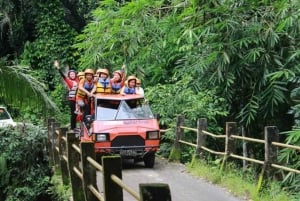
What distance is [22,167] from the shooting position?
12.4 metres

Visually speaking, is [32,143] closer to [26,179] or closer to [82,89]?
[26,179]

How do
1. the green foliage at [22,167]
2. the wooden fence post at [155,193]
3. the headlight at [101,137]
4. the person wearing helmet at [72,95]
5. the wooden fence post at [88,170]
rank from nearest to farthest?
the wooden fence post at [155,193] < the wooden fence post at [88,170] < the headlight at [101,137] < the green foliage at [22,167] < the person wearing helmet at [72,95]

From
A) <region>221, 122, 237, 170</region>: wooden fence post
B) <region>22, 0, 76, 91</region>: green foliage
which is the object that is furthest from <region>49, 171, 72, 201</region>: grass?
<region>22, 0, 76, 91</region>: green foliage

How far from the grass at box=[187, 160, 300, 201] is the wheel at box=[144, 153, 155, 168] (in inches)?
33.1

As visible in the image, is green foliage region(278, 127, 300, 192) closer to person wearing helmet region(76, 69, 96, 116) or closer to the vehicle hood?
the vehicle hood

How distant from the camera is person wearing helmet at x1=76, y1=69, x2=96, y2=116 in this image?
12758 millimetres

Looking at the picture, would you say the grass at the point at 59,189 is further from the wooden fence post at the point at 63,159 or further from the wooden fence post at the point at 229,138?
the wooden fence post at the point at 229,138

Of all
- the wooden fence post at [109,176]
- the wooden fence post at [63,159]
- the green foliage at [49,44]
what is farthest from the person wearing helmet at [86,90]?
the green foliage at [49,44]

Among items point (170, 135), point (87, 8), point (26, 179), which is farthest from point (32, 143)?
point (87, 8)

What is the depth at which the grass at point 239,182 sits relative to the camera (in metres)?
8.55

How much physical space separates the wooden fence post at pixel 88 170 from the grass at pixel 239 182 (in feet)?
9.47

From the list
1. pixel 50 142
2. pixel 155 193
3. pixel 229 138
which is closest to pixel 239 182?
pixel 229 138

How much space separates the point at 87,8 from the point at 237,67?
555 inches

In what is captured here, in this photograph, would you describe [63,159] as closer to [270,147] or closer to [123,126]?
[123,126]
